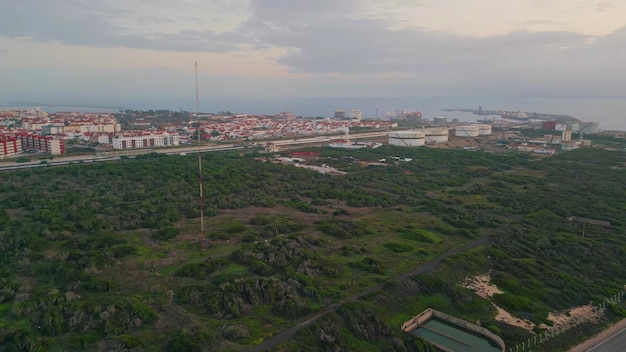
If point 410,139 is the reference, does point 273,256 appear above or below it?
below

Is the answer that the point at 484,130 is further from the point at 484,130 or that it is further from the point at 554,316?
the point at 554,316

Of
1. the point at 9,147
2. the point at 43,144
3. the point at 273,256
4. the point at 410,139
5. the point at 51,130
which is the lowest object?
the point at 273,256

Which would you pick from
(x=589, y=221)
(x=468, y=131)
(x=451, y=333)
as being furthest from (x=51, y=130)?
(x=468, y=131)

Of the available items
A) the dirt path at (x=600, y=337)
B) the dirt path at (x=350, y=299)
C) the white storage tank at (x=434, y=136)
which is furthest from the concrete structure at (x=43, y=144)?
the dirt path at (x=600, y=337)

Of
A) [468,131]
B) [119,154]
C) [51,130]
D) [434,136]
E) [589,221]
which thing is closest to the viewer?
[589,221]

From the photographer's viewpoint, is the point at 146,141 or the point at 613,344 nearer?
the point at 613,344

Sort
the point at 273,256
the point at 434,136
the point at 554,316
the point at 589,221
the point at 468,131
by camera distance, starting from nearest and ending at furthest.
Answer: the point at 554,316
the point at 273,256
the point at 589,221
the point at 434,136
the point at 468,131
